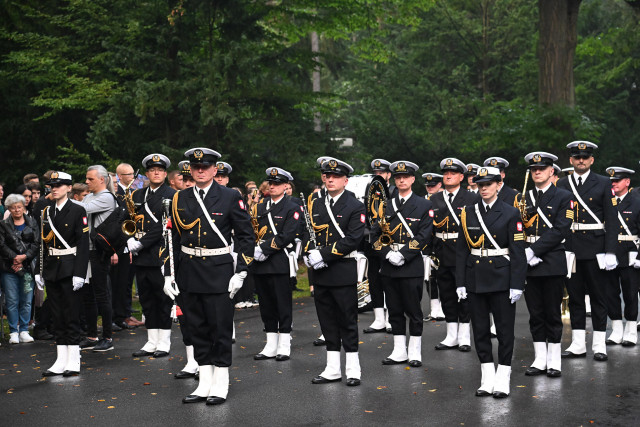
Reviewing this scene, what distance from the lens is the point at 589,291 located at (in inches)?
455

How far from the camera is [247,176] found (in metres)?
22.0

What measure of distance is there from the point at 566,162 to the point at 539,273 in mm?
14639

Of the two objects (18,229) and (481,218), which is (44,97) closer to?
(18,229)

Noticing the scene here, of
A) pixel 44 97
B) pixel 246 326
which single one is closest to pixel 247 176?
pixel 44 97

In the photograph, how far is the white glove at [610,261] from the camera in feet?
36.8

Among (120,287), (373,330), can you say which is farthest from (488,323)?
(120,287)

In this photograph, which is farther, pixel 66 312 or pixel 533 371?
pixel 66 312

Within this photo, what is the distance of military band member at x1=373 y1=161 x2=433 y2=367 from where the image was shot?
11.0m

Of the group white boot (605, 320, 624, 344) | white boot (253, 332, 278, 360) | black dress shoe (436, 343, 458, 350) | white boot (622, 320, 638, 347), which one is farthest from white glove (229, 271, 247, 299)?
white boot (622, 320, 638, 347)

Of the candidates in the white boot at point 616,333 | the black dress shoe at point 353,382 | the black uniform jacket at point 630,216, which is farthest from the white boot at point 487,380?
the black uniform jacket at point 630,216

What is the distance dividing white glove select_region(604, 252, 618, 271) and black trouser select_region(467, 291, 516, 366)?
99.8 inches

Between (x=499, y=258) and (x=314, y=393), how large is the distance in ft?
7.87

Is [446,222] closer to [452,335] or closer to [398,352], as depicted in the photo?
[452,335]

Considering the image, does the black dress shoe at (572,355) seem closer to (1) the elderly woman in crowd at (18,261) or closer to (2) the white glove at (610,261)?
(2) the white glove at (610,261)
